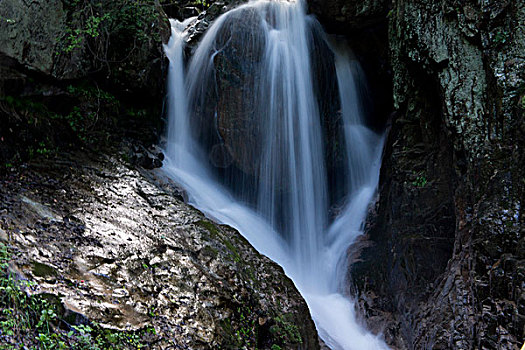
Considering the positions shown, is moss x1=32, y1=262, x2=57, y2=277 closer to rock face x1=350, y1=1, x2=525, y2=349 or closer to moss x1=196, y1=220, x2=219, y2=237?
moss x1=196, y1=220, x2=219, y2=237

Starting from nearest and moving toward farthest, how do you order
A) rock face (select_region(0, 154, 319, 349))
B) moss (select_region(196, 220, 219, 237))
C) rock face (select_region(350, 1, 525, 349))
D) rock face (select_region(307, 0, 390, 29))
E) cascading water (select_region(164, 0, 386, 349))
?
1. rock face (select_region(0, 154, 319, 349))
2. rock face (select_region(350, 1, 525, 349))
3. moss (select_region(196, 220, 219, 237))
4. cascading water (select_region(164, 0, 386, 349))
5. rock face (select_region(307, 0, 390, 29))

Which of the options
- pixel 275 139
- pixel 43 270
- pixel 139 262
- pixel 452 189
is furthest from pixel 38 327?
pixel 275 139

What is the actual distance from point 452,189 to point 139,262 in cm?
515

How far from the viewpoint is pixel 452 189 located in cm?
610

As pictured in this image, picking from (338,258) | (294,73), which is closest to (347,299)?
(338,258)

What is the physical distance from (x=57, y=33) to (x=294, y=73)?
5470mm

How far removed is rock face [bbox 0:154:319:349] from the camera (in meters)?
3.15

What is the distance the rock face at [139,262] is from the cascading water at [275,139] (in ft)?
7.61

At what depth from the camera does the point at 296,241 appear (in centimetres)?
809

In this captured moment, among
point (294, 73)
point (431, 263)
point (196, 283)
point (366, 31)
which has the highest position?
point (366, 31)

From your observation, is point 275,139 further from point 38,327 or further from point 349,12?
point 38,327

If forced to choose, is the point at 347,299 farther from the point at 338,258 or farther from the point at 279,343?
the point at 279,343

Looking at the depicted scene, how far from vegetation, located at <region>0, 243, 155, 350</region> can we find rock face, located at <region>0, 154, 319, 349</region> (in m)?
0.08

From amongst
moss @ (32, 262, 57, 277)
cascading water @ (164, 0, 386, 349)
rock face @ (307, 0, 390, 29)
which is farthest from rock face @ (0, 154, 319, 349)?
rock face @ (307, 0, 390, 29)
